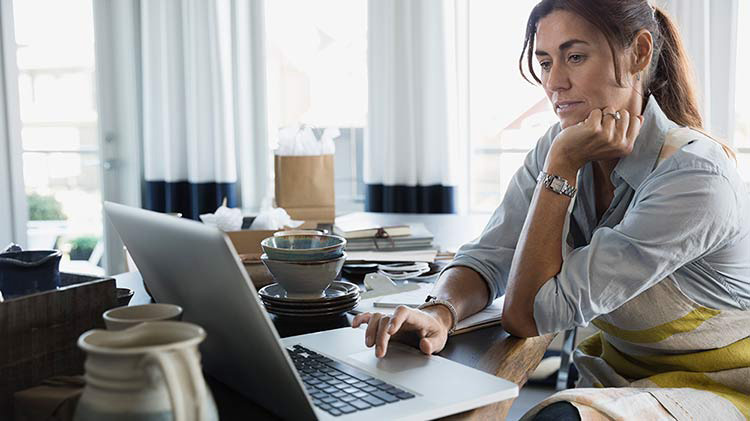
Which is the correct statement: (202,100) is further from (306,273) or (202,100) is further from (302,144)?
(306,273)

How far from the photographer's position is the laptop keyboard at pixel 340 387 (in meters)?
0.79

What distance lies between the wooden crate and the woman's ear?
1.00 metres

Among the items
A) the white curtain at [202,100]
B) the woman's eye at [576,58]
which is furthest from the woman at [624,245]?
the white curtain at [202,100]

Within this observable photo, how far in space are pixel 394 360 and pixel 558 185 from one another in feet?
1.68

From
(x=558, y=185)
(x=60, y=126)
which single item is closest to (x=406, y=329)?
(x=558, y=185)

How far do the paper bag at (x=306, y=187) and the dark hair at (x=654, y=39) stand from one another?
0.77 meters

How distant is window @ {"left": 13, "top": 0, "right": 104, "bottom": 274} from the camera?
4055mm

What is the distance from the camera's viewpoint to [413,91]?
356 cm

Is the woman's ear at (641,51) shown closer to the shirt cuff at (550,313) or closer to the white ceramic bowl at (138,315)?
the shirt cuff at (550,313)

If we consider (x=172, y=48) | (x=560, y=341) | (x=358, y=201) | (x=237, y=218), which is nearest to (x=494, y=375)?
(x=237, y=218)

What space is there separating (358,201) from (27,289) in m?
3.06

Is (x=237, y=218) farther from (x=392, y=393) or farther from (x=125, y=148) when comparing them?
(x=125, y=148)

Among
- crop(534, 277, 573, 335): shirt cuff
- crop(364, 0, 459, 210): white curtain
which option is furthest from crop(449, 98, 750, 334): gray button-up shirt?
crop(364, 0, 459, 210): white curtain

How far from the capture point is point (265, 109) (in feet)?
12.7
